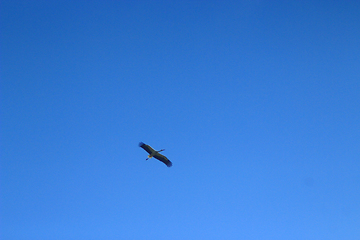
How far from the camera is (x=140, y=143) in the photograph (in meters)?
50.1

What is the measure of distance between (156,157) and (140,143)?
11.4 feet

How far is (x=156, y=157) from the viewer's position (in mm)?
52094
